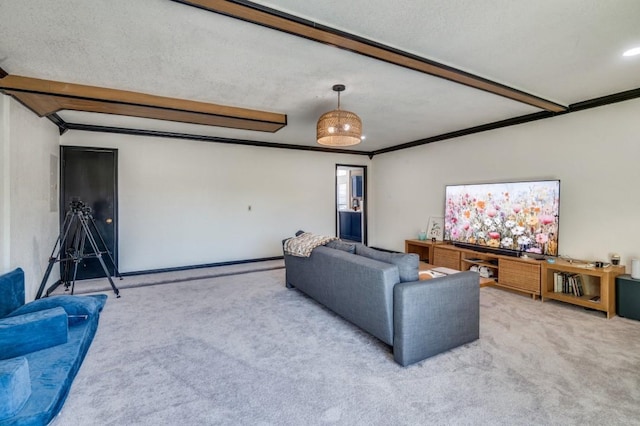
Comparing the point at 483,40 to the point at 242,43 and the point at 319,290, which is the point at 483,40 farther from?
the point at 319,290

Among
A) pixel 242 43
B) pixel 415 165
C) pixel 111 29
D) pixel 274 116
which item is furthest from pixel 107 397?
pixel 415 165

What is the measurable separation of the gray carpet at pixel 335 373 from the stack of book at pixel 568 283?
10.1 inches

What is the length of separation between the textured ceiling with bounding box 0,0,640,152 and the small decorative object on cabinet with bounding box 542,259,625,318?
77.6 inches

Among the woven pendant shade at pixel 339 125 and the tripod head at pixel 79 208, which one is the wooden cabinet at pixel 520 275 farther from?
the tripod head at pixel 79 208

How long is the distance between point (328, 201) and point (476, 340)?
454cm

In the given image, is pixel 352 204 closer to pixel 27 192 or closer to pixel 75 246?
pixel 75 246

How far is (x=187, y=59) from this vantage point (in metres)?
2.59

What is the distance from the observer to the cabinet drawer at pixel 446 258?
15.6 ft

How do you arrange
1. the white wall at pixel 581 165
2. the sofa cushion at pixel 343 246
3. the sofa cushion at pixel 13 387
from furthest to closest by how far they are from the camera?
the white wall at pixel 581 165 → the sofa cushion at pixel 343 246 → the sofa cushion at pixel 13 387

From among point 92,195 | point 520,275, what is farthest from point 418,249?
point 92,195

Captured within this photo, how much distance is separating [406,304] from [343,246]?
108 centimetres

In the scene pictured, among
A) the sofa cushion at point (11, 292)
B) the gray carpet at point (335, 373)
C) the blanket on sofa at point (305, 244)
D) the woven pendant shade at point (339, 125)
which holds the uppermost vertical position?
the woven pendant shade at point (339, 125)

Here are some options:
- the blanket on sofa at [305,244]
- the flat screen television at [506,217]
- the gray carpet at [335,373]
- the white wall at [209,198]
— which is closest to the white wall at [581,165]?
the flat screen television at [506,217]

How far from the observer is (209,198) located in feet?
18.4
